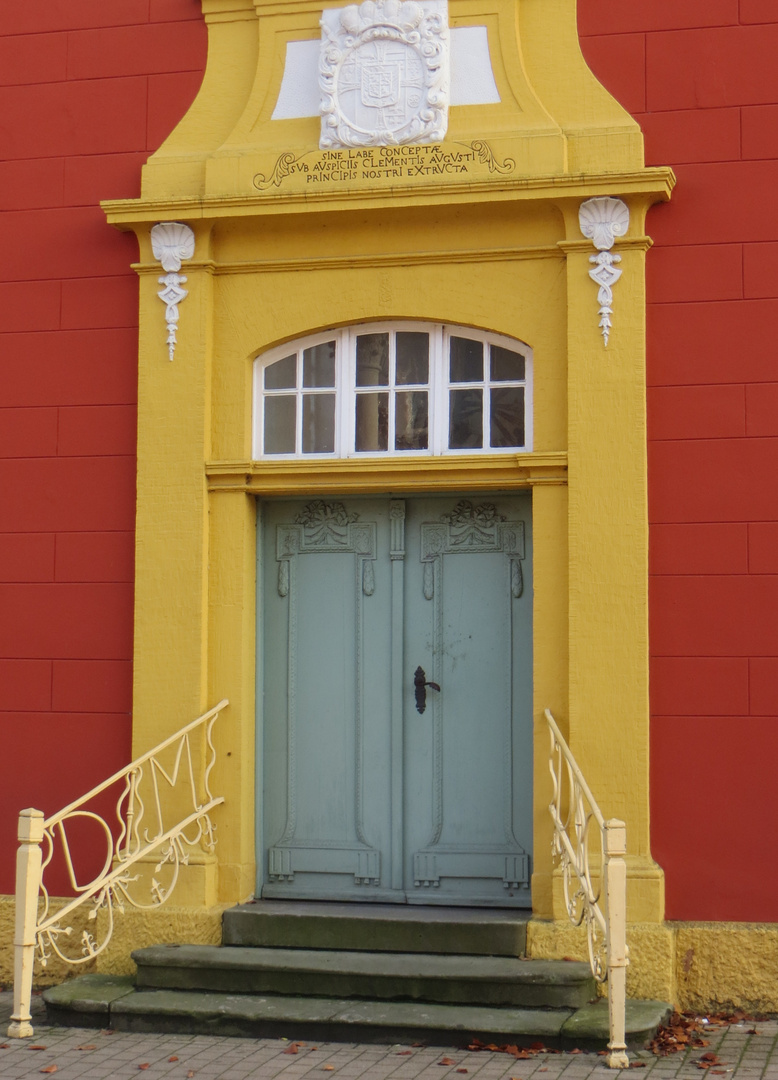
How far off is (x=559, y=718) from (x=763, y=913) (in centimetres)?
134

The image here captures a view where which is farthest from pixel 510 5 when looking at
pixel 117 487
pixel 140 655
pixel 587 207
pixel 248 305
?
pixel 140 655

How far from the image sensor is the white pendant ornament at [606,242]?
6.97 m

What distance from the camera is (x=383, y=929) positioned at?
22.2 feet

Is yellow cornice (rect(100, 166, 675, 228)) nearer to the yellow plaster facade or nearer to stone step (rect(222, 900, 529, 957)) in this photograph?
the yellow plaster facade

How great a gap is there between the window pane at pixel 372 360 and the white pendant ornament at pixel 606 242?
3.91 feet

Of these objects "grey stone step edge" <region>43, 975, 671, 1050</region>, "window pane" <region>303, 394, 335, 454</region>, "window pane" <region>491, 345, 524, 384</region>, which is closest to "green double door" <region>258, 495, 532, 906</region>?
"window pane" <region>303, 394, 335, 454</region>

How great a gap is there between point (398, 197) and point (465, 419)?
120 cm

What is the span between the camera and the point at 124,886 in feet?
22.3

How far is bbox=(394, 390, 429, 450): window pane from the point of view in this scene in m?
7.38

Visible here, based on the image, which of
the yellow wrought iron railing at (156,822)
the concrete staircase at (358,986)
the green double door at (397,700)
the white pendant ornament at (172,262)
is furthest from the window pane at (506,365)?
the concrete staircase at (358,986)

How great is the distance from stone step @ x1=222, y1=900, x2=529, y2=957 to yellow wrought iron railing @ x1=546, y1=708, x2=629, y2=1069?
0.41 meters

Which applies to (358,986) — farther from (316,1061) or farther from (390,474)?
(390,474)

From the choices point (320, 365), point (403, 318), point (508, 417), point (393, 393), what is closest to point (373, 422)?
point (393, 393)

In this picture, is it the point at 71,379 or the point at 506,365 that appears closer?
the point at 506,365
